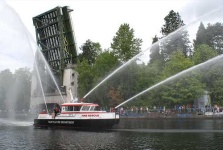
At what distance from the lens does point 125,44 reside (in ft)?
245

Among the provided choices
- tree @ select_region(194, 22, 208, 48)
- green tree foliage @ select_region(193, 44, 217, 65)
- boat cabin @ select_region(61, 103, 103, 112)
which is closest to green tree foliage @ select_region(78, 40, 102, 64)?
tree @ select_region(194, 22, 208, 48)

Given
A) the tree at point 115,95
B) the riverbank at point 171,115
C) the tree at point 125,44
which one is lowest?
the riverbank at point 171,115

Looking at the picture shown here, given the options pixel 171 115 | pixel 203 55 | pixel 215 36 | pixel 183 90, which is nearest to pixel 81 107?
pixel 171 115

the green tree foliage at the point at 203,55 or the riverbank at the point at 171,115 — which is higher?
the green tree foliage at the point at 203,55

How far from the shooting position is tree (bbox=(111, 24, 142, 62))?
245 feet

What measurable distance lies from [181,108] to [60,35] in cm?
3445

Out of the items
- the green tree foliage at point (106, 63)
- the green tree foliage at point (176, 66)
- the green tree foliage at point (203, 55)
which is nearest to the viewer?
the green tree foliage at point (176, 66)

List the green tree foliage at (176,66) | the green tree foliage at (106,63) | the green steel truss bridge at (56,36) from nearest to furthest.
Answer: the green tree foliage at (176,66), the green tree foliage at (106,63), the green steel truss bridge at (56,36)

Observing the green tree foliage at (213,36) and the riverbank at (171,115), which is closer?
the riverbank at (171,115)

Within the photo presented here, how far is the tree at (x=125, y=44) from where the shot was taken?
7462cm

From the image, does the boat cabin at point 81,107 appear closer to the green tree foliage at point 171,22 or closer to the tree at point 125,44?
the tree at point 125,44

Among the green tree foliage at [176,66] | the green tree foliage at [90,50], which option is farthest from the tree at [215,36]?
the green tree foliage at [90,50]

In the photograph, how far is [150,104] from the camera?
70375 millimetres

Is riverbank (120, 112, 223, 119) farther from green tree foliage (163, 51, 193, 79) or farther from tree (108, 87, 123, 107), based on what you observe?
green tree foliage (163, 51, 193, 79)
